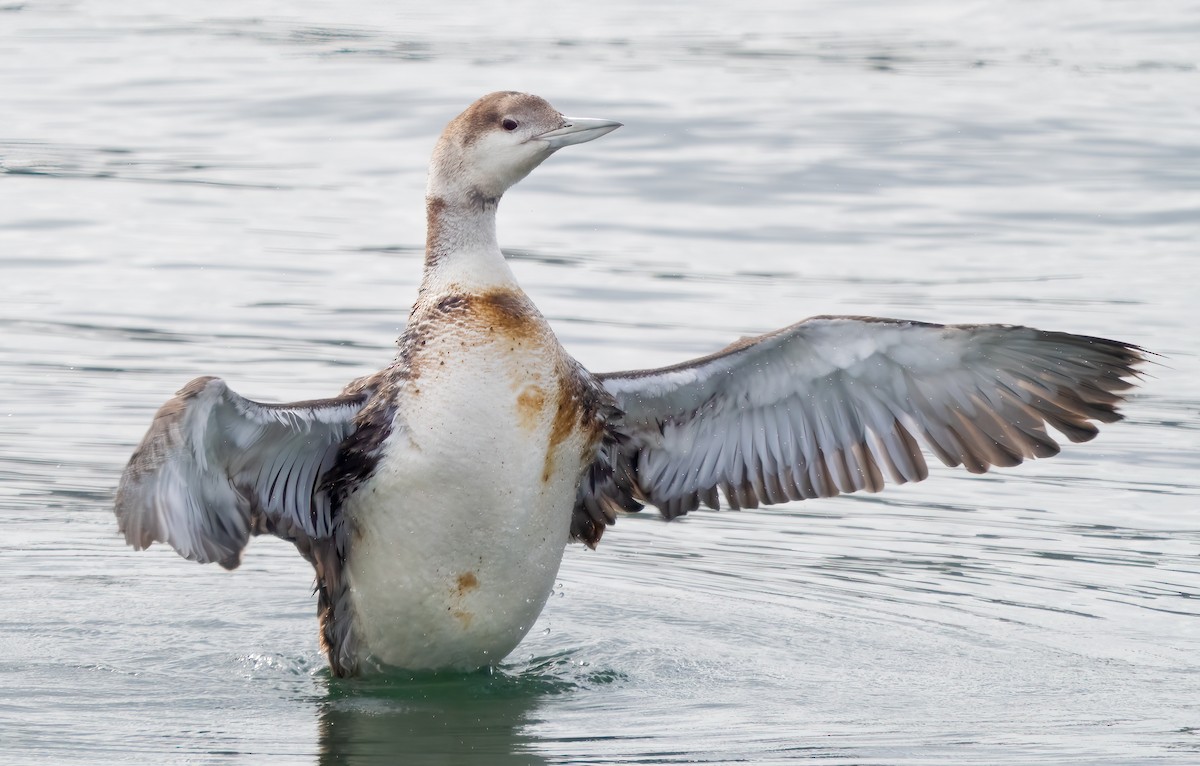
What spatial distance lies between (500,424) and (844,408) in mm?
1291

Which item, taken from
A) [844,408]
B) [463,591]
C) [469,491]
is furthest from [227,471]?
[844,408]

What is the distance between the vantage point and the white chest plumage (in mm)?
6664

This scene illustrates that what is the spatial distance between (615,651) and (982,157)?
9825mm

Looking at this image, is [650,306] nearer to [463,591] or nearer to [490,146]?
[490,146]

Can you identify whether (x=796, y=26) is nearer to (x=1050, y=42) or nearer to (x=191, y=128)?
(x=1050, y=42)

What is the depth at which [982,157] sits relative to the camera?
1625 centimetres

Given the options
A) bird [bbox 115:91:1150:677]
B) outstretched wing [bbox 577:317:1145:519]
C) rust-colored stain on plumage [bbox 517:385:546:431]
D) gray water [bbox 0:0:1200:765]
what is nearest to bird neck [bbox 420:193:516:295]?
bird [bbox 115:91:1150:677]

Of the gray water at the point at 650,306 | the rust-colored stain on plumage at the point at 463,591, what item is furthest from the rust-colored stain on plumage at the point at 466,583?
the gray water at the point at 650,306

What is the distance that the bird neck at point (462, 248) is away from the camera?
22.5ft

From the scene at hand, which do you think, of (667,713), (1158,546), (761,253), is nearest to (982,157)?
(761,253)

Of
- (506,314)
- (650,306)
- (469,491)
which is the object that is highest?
(506,314)

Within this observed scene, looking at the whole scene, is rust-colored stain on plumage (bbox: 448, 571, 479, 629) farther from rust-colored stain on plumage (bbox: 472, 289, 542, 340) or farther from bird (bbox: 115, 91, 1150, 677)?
rust-colored stain on plumage (bbox: 472, 289, 542, 340)

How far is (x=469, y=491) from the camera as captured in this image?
6.68 meters

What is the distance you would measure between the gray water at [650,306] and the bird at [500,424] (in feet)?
1.20
